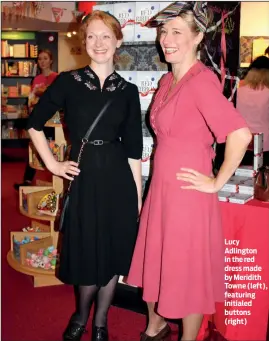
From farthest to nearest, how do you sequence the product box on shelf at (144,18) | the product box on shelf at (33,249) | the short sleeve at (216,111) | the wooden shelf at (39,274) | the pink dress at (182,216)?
1. the product box on shelf at (33,249)
2. the wooden shelf at (39,274)
3. the product box on shelf at (144,18)
4. the pink dress at (182,216)
5. the short sleeve at (216,111)

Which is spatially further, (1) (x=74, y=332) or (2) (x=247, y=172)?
(2) (x=247, y=172)

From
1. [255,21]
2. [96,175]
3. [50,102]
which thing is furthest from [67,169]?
[255,21]

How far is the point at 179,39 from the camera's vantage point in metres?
2.00

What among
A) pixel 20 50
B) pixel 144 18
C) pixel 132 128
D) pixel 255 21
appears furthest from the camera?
pixel 20 50

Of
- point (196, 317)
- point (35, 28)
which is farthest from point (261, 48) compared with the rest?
point (196, 317)

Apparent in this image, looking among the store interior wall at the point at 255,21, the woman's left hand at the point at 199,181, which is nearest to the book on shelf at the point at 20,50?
the store interior wall at the point at 255,21

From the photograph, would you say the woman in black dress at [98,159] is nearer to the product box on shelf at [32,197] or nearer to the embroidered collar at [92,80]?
the embroidered collar at [92,80]

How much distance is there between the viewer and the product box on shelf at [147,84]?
8.55 feet

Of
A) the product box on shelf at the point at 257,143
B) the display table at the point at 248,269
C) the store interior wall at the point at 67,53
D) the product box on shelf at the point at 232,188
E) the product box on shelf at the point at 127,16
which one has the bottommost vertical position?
the display table at the point at 248,269

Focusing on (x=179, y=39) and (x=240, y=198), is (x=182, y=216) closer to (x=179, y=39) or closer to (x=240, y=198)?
(x=240, y=198)

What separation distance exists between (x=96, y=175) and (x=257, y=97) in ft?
7.49

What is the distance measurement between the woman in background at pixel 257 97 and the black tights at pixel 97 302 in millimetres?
2167

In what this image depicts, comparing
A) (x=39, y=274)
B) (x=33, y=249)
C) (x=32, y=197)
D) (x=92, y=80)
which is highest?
(x=92, y=80)

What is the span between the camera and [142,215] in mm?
2250
